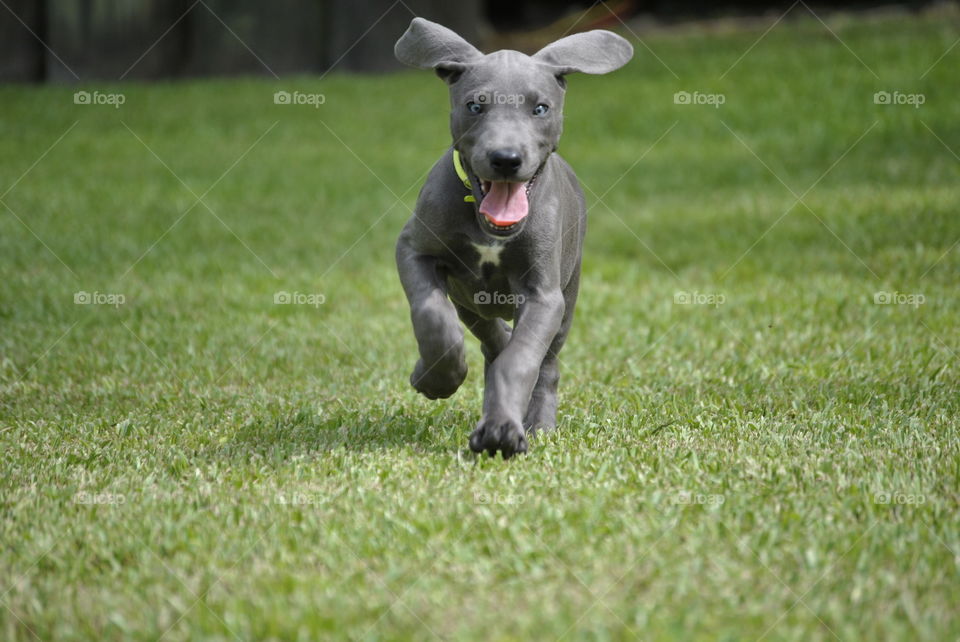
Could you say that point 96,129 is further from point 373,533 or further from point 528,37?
point 373,533

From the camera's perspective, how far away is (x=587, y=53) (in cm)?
457

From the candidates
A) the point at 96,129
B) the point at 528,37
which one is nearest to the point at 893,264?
the point at 96,129

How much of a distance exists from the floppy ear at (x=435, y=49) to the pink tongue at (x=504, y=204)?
22.4 inches

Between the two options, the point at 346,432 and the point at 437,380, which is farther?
the point at 346,432

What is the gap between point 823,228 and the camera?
1004 centimetres

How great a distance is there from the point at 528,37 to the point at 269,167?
921 cm

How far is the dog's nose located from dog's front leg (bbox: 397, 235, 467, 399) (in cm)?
60

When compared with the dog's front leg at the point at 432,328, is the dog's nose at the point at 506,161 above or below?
above

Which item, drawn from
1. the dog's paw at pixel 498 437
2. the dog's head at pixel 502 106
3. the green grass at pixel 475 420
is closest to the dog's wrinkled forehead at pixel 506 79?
the dog's head at pixel 502 106

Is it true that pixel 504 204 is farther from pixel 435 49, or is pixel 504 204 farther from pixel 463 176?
pixel 435 49

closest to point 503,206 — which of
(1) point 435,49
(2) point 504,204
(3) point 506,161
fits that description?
(2) point 504,204

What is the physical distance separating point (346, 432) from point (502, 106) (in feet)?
5.03

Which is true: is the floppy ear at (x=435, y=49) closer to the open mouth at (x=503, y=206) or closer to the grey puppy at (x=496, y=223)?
the grey puppy at (x=496, y=223)

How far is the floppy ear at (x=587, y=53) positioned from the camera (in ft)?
14.5
